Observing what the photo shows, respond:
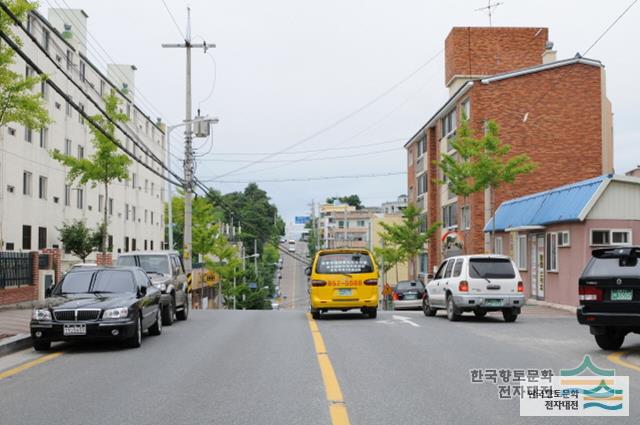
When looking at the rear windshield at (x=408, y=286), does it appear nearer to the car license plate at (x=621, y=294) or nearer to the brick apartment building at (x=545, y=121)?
the brick apartment building at (x=545, y=121)

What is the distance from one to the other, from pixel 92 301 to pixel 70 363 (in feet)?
6.19

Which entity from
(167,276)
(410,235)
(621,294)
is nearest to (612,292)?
(621,294)

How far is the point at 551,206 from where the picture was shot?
27547 mm

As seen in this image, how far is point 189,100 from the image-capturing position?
121 feet

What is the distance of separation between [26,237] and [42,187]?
340 centimetres

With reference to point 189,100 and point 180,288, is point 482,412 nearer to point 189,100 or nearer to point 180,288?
point 180,288

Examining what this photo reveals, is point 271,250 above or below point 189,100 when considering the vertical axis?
below

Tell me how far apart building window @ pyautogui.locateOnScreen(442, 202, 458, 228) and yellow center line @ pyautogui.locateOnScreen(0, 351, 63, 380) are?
121 ft

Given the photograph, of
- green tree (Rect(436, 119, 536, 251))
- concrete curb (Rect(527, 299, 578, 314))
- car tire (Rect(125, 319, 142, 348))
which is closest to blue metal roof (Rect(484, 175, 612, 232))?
green tree (Rect(436, 119, 536, 251))

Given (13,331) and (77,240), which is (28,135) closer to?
(77,240)

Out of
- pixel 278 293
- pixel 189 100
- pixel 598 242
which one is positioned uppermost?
pixel 189 100

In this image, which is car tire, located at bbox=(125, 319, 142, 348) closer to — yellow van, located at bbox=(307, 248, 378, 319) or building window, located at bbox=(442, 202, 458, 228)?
yellow van, located at bbox=(307, 248, 378, 319)

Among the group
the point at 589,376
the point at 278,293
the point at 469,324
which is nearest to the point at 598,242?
the point at 469,324

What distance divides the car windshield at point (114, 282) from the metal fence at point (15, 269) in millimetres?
10371
